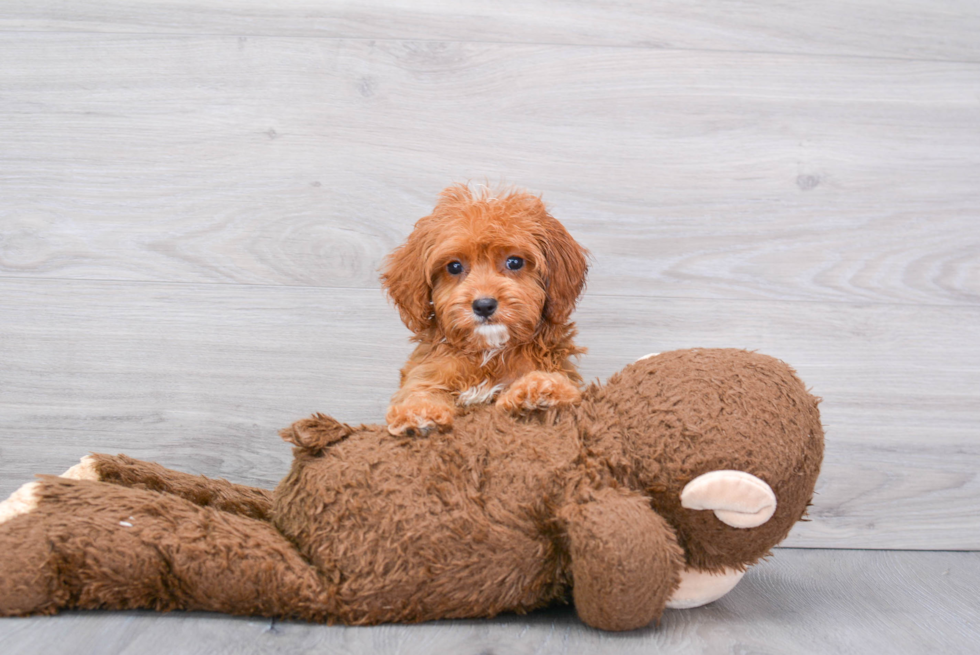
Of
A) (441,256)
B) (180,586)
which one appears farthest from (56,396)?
(441,256)

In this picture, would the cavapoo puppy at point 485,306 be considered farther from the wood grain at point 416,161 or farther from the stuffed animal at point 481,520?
the wood grain at point 416,161

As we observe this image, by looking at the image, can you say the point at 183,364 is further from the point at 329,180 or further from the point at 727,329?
the point at 727,329

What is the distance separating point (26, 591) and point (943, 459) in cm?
174

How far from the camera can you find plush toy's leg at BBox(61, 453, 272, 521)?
1164 millimetres

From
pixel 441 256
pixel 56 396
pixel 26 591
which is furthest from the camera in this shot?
pixel 56 396

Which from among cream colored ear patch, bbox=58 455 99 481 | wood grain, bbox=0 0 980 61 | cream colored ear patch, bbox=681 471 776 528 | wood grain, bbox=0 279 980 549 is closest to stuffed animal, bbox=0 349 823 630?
cream colored ear patch, bbox=681 471 776 528

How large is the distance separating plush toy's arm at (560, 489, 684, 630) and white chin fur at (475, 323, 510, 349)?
262 millimetres

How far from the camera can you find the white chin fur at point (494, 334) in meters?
1.07

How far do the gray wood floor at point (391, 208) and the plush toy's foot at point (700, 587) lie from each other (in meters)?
0.52

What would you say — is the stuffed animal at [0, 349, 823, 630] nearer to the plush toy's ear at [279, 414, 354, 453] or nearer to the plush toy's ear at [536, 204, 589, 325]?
the plush toy's ear at [279, 414, 354, 453]

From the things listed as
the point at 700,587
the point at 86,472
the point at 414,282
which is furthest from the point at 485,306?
the point at 86,472

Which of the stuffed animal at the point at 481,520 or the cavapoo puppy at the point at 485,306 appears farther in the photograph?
the cavapoo puppy at the point at 485,306

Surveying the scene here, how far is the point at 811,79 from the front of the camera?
162cm

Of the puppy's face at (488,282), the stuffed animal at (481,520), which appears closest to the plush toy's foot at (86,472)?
the stuffed animal at (481,520)
